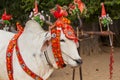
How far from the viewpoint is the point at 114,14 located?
32.5 feet

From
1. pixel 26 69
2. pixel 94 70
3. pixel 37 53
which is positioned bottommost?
pixel 94 70

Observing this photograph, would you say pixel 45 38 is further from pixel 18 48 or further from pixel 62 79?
pixel 62 79

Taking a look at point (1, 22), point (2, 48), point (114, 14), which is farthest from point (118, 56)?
point (2, 48)

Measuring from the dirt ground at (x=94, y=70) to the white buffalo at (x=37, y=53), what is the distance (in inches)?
162

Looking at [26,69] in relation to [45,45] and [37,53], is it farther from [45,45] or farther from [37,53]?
[45,45]

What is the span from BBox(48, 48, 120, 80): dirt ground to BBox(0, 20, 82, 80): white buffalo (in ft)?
13.5

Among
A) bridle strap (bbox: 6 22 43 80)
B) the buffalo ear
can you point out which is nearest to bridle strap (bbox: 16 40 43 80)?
bridle strap (bbox: 6 22 43 80)

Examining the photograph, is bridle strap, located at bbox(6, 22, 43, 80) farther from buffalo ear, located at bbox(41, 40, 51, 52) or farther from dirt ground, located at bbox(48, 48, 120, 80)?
dirt ground, located at bbox(48, 48, 120, 80)

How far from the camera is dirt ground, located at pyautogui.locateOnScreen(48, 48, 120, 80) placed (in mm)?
8156

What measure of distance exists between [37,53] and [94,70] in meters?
5.08

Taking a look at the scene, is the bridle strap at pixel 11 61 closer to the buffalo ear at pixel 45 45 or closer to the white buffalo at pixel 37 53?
the white buffalo at pixel 37 53

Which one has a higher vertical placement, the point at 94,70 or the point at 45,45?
the point at 45,45

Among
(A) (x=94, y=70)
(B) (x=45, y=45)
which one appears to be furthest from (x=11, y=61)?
(A) (x=94, y=70)

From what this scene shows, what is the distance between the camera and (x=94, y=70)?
8.88m
